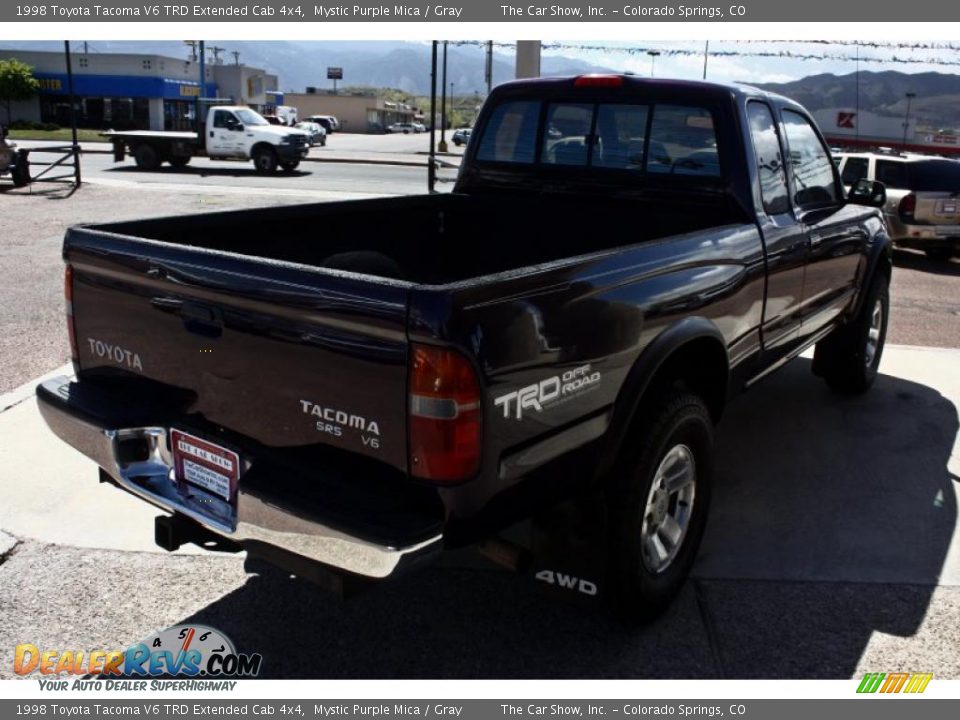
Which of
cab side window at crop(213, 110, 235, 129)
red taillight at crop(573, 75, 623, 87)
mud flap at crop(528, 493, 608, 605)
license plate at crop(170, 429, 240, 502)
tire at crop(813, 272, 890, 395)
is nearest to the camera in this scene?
license plate at crop(170, 429, 240, 502)

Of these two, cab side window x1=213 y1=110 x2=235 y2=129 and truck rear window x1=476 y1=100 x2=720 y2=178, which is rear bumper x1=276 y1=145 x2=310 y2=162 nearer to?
cab side window x1=213 y1=110 x2=235 y2=129

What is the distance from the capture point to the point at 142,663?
→ 10.5ft

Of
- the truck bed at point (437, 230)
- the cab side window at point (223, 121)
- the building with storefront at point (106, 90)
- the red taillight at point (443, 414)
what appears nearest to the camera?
the red taillight at point (443, 414)

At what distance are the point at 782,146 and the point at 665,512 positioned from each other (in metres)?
2.30

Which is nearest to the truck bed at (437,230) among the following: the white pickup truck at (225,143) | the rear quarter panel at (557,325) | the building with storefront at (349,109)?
the rear quarter panel at (557,325)

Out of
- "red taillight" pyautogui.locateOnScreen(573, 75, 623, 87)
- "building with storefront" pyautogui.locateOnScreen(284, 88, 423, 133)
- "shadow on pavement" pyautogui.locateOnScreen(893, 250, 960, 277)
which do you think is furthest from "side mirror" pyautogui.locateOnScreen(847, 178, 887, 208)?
"building with storefront" pyautogui.locateOnScreen(284, 88, 423, 133)

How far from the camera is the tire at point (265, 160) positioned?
26641mm

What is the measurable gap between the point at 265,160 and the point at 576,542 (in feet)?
83.6

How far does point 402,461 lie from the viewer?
2508mm

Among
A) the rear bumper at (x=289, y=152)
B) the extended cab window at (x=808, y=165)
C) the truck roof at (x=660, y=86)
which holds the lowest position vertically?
the rear bumper at (x=289, y=152)

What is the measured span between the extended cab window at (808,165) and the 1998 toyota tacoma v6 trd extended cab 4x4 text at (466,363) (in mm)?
94

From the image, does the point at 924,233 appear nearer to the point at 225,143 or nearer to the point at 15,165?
the point at 15,165

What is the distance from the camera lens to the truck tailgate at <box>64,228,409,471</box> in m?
2.49

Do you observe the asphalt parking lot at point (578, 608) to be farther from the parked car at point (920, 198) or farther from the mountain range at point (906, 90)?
the mountain range at point (906, 90)
